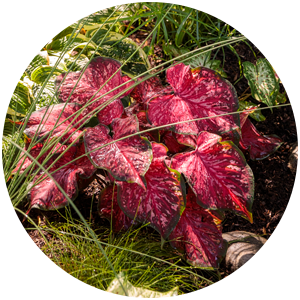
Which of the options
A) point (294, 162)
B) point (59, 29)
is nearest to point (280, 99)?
point (294, 162)

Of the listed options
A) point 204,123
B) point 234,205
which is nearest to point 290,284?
point 234,205

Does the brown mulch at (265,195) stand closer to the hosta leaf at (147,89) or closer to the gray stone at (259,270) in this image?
the gray stone at (259,270)

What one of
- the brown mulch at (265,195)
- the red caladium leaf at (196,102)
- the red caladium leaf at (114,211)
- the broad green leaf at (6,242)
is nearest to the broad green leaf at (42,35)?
the brown mulch at (265,195)

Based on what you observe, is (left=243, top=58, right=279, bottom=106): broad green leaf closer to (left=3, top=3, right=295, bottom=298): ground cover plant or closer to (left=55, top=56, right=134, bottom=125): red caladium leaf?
(left=3, top=3, right=295, bottom=298): ground cover plant

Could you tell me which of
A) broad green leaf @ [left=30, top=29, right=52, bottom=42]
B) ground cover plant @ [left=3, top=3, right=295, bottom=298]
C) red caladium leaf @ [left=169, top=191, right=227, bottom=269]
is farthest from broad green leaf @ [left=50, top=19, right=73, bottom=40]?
red caladium leaf @ [left=169, top=191, right=227, bottom=269]

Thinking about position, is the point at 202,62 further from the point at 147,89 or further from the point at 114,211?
the point at 114,211
